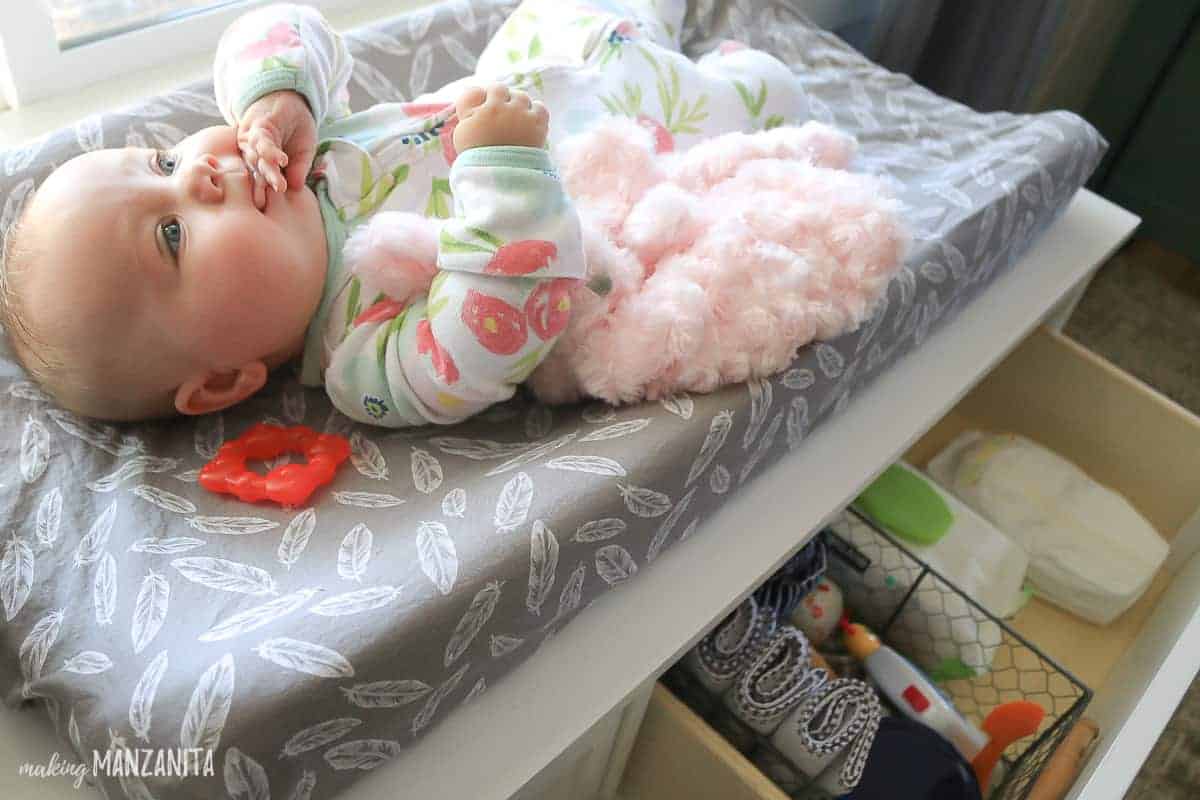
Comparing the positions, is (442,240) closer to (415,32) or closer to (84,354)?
(84,354)

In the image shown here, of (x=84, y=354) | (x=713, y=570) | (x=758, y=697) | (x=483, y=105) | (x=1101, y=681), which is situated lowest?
(x=1101, y=681)

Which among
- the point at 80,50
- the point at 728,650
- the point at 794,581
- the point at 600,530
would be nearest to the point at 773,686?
the point at 728,650

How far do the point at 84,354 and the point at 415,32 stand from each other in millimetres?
680

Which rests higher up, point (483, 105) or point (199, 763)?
point (483, 105)

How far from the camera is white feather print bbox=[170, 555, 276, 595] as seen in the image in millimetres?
760

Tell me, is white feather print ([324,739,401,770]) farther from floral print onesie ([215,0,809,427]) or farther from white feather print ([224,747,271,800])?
floral print onesie ([215,0,809,427])

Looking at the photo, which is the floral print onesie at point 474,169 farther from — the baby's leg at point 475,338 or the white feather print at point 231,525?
the white feather print at point 231,525

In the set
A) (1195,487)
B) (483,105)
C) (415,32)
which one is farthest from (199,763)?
(1195,487)

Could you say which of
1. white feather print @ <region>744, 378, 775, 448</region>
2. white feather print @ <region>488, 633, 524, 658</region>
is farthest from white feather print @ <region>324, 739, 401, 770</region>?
white feather print @ <region>744, 378, 775, 448</region>

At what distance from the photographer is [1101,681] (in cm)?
143

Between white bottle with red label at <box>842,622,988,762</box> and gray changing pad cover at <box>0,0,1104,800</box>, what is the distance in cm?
38

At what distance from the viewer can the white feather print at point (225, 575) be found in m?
0.76

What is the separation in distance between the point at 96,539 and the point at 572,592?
393 millimetres

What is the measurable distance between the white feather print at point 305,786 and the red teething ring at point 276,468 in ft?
0.77
